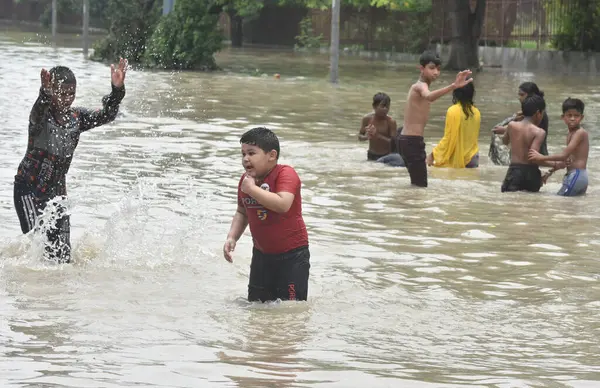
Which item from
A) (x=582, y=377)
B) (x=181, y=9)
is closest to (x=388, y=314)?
(x=582, y=377)

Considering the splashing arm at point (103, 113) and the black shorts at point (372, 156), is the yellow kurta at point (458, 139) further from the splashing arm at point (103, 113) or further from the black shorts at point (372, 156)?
the splashing arm at point (103, 113)

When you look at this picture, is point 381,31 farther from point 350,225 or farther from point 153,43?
point 350,225

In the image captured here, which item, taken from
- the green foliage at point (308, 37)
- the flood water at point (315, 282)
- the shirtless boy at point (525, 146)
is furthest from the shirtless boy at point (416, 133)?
the green foliage at point (308, 37)

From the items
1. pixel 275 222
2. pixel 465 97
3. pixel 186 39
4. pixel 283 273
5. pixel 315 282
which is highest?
pixel 186 39

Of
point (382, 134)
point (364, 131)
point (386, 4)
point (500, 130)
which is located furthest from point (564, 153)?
point (386, 4)

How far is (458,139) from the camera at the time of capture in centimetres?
1634

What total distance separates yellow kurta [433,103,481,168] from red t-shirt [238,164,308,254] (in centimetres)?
844

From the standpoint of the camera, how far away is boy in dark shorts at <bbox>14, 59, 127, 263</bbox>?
30.5 ft

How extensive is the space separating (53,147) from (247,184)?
221 centimetres

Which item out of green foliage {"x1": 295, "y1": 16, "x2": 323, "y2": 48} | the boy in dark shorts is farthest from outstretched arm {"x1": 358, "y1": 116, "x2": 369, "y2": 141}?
green foliage {"x1": 295, "y1": 16, "x2": 323, "y2": 48}

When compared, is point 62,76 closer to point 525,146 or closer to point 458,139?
point 525,146

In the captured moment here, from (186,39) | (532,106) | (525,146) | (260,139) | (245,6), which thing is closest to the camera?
(260,139)

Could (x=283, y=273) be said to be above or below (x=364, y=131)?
below

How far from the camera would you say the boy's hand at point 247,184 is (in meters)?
7.69
